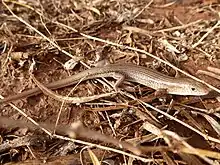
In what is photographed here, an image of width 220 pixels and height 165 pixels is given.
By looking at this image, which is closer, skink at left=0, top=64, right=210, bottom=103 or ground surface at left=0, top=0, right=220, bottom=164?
ground surface at left=0, top=0, right=220, bottom=164

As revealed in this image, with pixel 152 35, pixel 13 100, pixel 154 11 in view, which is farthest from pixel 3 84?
pixel 154 11

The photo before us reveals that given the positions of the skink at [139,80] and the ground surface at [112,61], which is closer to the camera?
the ground surface at [112,61]

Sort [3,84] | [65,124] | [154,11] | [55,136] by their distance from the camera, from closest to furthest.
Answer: [55,136] → [65,124] → [3,84] → [154,11]

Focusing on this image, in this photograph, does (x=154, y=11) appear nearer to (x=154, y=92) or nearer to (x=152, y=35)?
(x=152, y=35)

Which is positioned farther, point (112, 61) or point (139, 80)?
point (112, 61)
